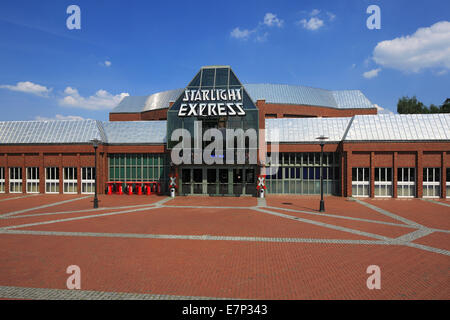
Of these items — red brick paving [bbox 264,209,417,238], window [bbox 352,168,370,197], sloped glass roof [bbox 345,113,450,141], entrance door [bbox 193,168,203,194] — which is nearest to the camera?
red brick paving [bbox 264,209,417,238]

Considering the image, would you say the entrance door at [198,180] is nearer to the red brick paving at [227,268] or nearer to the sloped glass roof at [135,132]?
the sloped glass roof at [135,132]

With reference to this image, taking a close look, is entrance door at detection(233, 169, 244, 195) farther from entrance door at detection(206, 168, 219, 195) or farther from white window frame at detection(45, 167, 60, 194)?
white window frame at detection(45, 167, 60, 194)

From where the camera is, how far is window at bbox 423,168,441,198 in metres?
26.1

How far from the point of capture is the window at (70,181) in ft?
100

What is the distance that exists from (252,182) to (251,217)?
11.0 metres

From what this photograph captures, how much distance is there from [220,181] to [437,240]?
749 inches

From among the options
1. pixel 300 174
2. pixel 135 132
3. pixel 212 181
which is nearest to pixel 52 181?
pixel 135 132

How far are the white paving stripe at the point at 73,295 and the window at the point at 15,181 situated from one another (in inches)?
1186

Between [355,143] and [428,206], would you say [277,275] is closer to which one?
[428,206]

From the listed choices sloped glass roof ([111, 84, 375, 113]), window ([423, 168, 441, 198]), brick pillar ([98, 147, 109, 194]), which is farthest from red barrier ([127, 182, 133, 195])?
window ([423, 168, 441, 198])

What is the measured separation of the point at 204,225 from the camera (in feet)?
48.0

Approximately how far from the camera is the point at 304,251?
10.3 meters

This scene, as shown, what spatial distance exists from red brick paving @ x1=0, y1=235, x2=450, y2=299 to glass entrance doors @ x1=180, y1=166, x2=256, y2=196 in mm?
16460

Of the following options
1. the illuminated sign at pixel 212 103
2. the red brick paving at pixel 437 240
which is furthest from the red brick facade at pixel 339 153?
the red brick paving at pixel 437 240
